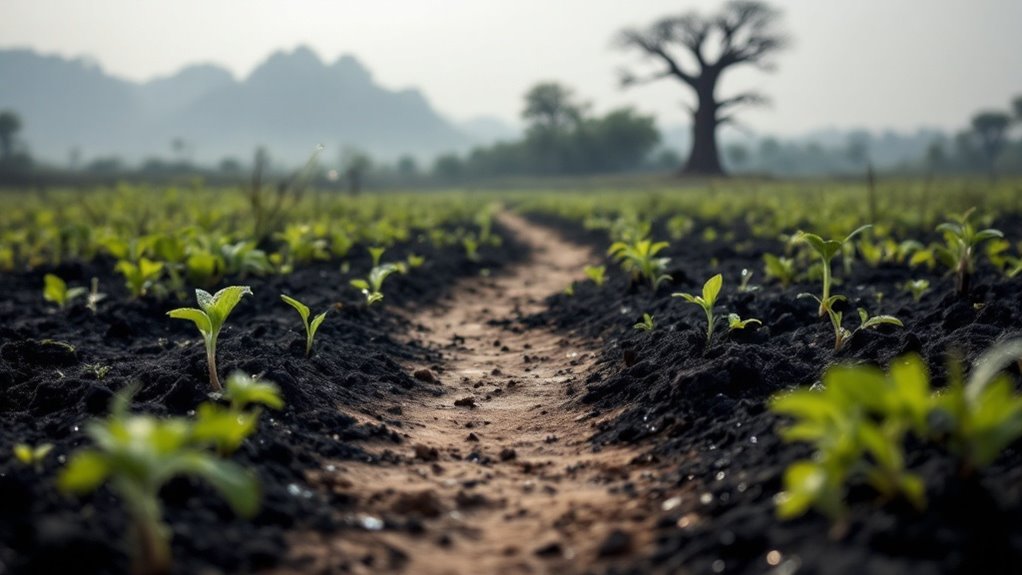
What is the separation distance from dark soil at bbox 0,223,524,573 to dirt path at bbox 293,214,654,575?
0.58 ft

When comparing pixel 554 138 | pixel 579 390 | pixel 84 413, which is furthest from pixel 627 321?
pixel 554 138

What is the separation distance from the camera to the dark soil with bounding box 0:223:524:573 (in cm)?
236

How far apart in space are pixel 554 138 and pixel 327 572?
7645 cm

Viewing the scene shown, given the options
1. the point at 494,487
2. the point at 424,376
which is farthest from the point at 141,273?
the point at 494,487

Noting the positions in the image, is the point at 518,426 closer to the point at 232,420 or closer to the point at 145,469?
the point at 232,420

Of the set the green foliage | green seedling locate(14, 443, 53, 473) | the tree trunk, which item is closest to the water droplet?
the green foliage

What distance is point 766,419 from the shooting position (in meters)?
3.43

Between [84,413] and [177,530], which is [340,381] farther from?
[177,530]

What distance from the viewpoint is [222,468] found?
210cm

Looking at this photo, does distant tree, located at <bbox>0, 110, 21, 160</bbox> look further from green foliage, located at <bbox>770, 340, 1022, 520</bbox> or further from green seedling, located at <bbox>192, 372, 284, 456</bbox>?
green foliage, located at <bbox>770, 340, 1022, 520</bbox>

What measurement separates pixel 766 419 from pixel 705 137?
50.4 metres

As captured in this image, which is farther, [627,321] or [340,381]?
[627,321]

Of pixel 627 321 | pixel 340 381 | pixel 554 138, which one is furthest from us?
pixel 554 138

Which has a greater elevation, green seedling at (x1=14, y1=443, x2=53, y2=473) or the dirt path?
green seedling at (x1=14, y1=443, x2=53, y2=473)
